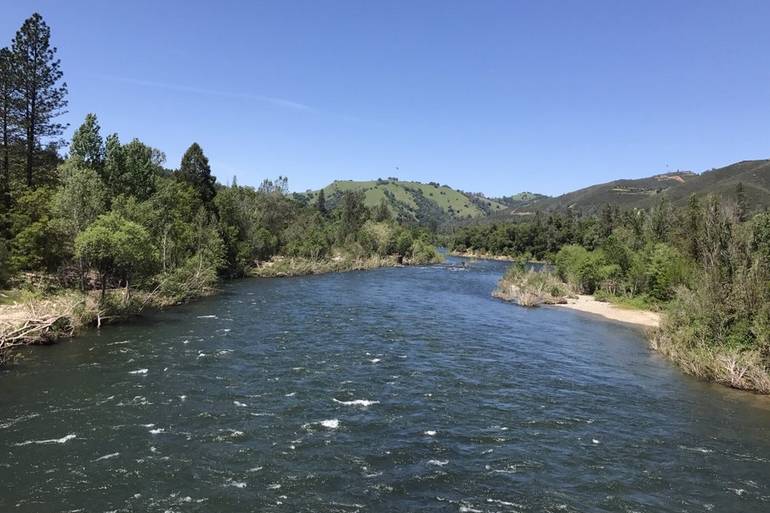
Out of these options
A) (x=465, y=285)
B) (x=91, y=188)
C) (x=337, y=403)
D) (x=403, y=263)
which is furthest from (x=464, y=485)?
(x=403, y=263)

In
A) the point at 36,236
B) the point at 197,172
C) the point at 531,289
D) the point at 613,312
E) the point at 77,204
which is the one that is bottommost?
the point at 613,312

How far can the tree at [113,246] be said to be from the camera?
123ft

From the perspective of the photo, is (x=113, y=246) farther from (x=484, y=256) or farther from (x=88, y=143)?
(x=484, y=256)


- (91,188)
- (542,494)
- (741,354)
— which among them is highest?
(91,188)

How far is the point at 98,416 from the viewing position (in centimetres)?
2062

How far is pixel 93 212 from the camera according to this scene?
42.4m

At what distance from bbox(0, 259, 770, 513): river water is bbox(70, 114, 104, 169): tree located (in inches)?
1047

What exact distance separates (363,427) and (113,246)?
27.7 meters

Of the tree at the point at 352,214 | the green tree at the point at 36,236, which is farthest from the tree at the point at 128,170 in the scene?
the tree at the point at 352,214

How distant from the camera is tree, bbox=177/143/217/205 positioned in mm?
86125

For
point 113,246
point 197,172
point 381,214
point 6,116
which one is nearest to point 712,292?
point 113,246

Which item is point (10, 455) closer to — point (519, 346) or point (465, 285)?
point (519, 346)

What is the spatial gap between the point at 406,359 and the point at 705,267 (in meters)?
20.2

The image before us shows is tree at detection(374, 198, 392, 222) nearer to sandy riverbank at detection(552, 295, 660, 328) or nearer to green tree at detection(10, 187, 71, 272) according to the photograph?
sandy riverbank at detection(552, 295, 660, 328)
